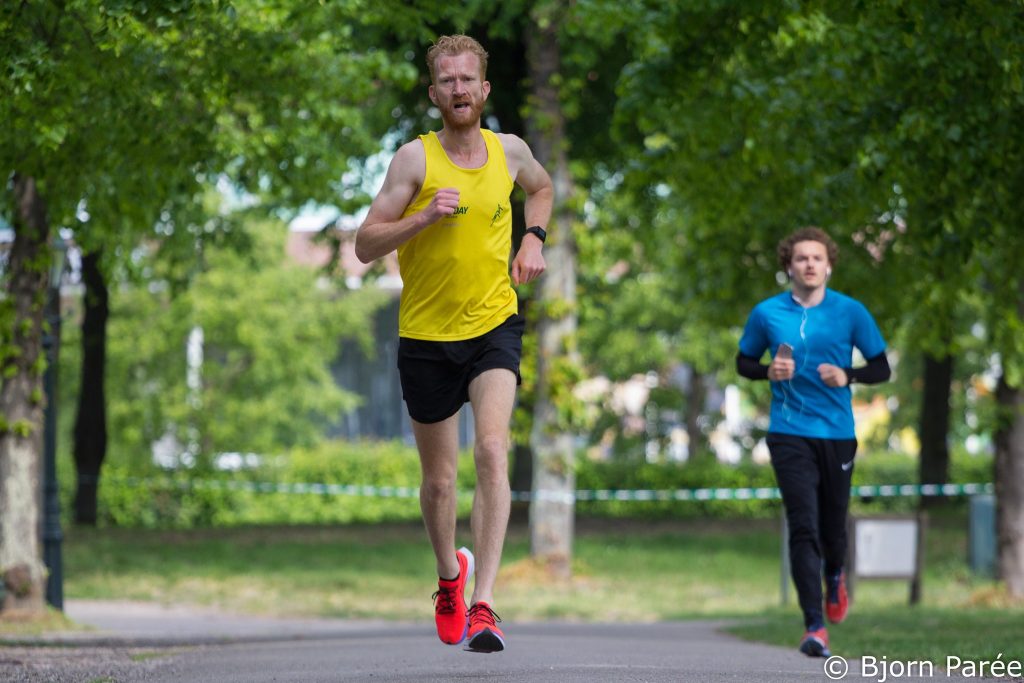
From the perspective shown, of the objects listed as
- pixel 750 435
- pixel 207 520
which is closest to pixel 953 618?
pixel 207 520

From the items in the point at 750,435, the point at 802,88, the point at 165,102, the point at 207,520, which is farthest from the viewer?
the point at 750,435

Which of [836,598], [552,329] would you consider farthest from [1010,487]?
[836,598]

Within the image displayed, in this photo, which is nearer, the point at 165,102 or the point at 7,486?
the point at 165,102

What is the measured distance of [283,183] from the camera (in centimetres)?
1578

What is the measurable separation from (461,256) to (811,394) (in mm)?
2667

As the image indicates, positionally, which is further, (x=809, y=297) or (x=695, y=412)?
(x=695, y=412)

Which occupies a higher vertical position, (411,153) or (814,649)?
(411,153)

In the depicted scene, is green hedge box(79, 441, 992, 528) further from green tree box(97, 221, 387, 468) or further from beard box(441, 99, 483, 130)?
beard box(441, 99, 483, 130)

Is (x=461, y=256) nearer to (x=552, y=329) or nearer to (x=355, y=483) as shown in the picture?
(x=552, y=329)

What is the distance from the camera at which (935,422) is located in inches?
1110

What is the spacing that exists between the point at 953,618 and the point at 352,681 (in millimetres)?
7836

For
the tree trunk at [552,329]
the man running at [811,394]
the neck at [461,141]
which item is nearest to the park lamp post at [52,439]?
the tree trunk at [552,329]

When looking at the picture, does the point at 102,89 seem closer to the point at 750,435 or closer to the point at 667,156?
the point at 667,156

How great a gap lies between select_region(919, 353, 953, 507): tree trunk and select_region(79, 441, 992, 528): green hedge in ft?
6.25
